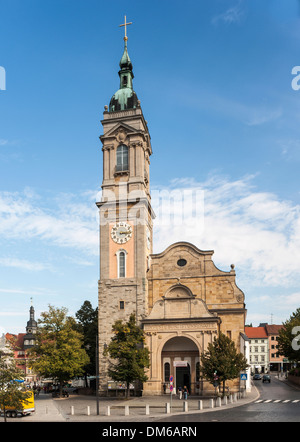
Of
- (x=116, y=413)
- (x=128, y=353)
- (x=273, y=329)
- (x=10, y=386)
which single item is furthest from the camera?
(x=273, y=329)

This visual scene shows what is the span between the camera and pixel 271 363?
13875cm

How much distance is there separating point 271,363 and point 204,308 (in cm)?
9815

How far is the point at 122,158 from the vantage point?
58.2m

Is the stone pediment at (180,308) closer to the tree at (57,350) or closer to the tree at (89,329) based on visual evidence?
the tree at (57,350)

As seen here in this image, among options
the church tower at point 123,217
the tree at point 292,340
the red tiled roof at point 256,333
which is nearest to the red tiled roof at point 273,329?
the red tiled roof at point 256,333

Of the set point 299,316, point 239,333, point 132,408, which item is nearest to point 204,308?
point 239,333

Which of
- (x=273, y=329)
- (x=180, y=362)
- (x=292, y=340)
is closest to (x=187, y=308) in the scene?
(x=180, y=362)

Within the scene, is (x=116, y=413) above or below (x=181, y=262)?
below

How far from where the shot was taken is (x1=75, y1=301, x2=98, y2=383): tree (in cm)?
6188

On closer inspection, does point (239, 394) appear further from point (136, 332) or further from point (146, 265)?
point (146, 265)

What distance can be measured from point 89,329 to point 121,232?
16529 mm

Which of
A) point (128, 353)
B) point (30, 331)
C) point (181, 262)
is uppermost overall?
point (181, 262)

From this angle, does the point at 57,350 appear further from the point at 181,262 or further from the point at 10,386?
the point at 10,386

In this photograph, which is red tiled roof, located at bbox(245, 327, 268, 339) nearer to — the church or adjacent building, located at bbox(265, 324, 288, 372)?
adjacent building, located at bbox(265, 324, 288, 372)
